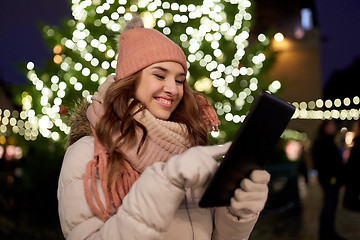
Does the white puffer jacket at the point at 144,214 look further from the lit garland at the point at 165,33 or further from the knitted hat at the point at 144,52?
the lit garland at the point at 165,33

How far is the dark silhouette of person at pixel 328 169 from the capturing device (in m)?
7.47

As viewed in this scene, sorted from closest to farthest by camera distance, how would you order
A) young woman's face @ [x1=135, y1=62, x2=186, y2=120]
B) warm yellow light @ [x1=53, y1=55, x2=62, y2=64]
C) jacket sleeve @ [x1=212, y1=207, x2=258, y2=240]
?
jacket sleeve @ [x1=212, y1=207, x2=258, y2=240] < young woman's face @ [x1=135, y1=62, x2=186, y2=120] < warm yellow light @ [x1=53, y1=55, x2=62, y2=64]

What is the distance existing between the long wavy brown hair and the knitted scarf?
0.03 meters

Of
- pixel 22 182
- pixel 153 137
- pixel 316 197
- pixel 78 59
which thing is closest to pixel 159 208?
pixel 153 137

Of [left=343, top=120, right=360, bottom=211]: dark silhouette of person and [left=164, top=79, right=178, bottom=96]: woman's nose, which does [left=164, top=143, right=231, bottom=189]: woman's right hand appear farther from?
[left=343, top=120, right=360, bottom=211]: dark silhouette of person

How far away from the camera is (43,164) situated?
9.21 m

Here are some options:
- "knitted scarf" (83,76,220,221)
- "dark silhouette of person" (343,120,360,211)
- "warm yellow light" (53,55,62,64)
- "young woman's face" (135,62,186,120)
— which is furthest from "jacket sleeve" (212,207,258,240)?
"warm yellow light" (53,55,62,64)

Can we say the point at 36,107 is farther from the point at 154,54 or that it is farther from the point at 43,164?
the point at 154,54

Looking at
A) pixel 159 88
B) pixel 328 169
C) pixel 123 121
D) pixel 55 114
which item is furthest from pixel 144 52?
pixel 328 169

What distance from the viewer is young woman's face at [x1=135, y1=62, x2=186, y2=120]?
213cm

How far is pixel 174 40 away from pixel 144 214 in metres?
4.87

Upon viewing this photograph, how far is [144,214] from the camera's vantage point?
162 centimetres

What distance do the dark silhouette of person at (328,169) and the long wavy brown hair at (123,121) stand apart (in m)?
5.71

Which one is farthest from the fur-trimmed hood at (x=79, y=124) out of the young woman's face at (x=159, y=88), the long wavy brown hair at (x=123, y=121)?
the young woman's face at (x=159, y=88)
